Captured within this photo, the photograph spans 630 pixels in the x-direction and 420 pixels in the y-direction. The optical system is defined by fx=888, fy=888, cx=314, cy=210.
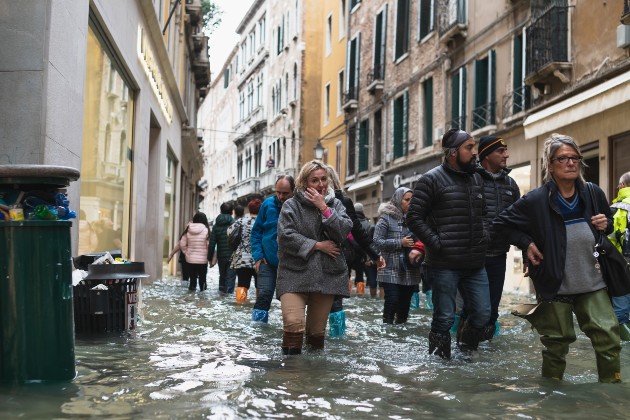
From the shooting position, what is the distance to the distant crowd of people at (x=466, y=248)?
5410mm

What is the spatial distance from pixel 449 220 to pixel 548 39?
11.0 m

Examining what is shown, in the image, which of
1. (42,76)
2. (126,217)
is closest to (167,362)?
(42,76)

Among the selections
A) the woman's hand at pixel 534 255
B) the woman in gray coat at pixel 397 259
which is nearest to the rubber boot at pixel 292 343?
the woman's hand at pixel 534 255

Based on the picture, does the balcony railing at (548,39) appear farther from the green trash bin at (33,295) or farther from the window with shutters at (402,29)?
the green trash bin at (33,295)

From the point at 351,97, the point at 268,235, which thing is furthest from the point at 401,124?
the point at 268,235

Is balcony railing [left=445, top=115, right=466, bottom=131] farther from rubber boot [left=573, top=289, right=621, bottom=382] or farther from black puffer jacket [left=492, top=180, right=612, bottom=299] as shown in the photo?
rubber boot [left=573, top=289, right=621, bottom=382]

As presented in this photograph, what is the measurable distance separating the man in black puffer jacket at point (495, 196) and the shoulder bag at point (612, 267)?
5.99 ft

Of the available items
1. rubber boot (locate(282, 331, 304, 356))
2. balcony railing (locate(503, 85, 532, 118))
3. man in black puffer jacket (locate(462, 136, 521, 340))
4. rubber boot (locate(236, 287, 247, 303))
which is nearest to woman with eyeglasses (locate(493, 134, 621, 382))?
man in black puffer jacket (locate(462, 136, 521, 340))

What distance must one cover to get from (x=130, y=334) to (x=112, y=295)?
19.3 inches

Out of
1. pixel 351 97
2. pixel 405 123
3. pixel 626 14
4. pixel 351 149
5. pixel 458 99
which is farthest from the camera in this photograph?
pixel 351 149

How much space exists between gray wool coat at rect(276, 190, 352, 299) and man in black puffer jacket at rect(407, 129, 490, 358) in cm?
60

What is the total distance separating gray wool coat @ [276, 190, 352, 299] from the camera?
6520 millimetres

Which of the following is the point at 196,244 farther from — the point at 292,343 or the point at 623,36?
the point at 292,343

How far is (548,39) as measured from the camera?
1652 centimetres
